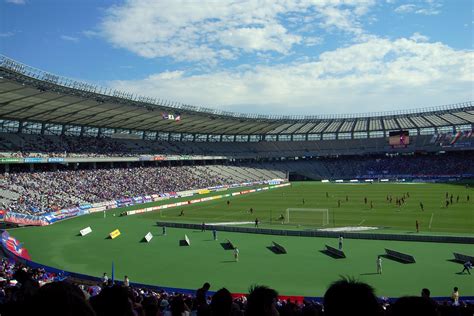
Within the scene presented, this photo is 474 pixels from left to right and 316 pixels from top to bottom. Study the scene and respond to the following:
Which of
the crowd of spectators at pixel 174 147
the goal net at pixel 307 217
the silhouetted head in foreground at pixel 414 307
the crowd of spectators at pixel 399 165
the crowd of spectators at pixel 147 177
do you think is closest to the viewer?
the silhouetted head in foreground at pixel 414 307

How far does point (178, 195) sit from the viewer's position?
2815 inches

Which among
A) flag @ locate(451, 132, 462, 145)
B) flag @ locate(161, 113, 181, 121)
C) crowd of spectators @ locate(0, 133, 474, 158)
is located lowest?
crowd of spectators @ locate(0, 133, 474, 158)

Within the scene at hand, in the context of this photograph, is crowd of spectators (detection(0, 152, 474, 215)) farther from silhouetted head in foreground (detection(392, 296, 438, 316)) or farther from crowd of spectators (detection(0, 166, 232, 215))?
silhouetted head in foreground (detection(392, 296, 438, 316))

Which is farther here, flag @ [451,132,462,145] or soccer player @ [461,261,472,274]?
flag @ [451,132,462,145]

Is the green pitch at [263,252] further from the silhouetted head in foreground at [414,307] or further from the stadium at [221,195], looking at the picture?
the silhouetted head in foreground at [414,307]

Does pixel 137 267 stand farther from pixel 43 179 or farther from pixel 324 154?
pixel 324 154

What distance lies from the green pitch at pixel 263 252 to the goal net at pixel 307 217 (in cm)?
22

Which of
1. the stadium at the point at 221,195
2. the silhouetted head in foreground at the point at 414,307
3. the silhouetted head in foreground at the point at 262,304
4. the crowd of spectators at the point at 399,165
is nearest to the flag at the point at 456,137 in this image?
the stadium at the point at 221,195


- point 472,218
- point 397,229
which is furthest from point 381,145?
point 397,229

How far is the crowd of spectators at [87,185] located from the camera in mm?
48938

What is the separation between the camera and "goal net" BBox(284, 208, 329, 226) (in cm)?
4237

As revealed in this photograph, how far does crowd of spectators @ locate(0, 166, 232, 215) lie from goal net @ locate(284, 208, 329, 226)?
28.3 m

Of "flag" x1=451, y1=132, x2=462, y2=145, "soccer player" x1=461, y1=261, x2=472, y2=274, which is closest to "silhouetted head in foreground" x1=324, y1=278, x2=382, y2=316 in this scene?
"soccer player" x1=461, y1=261, x2=472, y2=274

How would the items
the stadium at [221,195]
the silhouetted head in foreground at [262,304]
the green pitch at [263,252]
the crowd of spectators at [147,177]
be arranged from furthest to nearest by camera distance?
the crowd of spectators at [147,177] < the stadium at [221,195] < the green pitch at [263,252] < the silhouetted head in foreground at [262,304]
